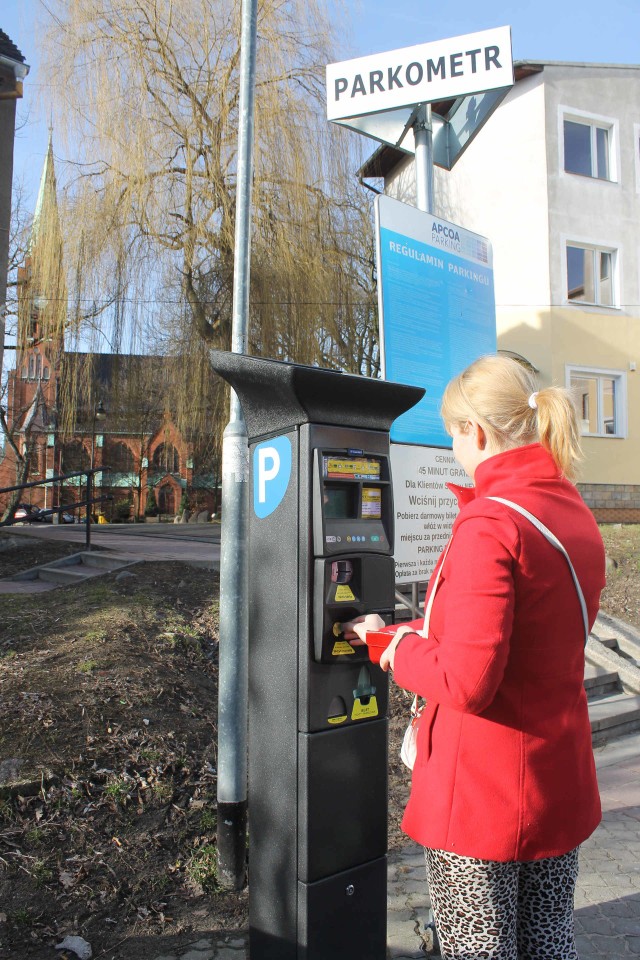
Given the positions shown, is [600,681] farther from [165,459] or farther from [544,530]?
[165,459]

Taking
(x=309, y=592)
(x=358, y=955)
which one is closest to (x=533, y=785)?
(x=309, y=592)

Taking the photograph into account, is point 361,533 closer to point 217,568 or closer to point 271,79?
point 217,568

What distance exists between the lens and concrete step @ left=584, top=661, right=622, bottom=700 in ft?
19.6

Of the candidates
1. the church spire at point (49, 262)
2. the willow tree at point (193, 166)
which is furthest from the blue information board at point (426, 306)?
the church spire at point (49, 262)

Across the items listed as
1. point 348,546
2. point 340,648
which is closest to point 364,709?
point 340,648

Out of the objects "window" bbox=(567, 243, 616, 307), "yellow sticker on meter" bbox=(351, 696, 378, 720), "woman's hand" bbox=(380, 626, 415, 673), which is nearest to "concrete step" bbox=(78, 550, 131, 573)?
"yellow sticker on meter" bbox=(351, 696, 378, 720)

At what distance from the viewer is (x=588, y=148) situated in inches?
626

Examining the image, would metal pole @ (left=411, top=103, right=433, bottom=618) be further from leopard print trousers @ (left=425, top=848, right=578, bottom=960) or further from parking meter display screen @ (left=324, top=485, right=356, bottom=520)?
leopard print trousers @ (left=425, top=848, right=578, bottom=960)

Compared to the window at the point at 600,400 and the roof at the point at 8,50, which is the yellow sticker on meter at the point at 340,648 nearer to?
the roof at the point at 8,50

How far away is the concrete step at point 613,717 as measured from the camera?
17.5 ft

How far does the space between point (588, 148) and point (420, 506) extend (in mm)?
15026

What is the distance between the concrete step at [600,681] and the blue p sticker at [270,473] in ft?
15.0

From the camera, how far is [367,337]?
12047mm

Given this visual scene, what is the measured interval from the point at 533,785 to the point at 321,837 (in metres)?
0.79
